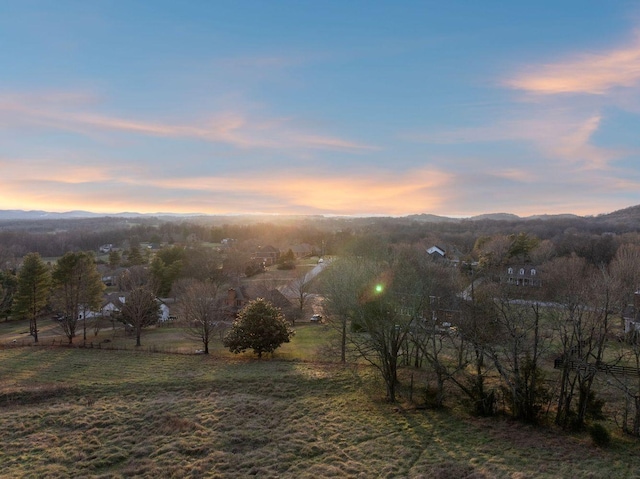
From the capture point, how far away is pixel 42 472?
12.1 m

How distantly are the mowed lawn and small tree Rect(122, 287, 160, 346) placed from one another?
928 centimetres

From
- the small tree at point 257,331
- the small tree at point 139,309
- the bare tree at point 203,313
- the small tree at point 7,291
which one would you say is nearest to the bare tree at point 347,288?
the small tree at point 257,331

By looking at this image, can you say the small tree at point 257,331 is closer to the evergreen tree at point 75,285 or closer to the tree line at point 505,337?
the tree line at point 505,337

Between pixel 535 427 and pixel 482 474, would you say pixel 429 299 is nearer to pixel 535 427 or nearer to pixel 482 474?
pixel 535 427

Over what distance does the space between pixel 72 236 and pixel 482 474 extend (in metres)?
125

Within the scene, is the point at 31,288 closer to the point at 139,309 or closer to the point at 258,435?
the point at 139,309

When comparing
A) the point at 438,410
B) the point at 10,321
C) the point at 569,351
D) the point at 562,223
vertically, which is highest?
the point at 562,223

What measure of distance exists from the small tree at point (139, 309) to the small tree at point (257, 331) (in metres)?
8.61

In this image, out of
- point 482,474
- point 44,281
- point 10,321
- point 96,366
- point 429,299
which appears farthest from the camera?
point 10,321

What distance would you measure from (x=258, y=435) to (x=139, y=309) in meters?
19.4

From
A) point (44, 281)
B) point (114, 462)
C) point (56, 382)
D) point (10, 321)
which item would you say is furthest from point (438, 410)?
point (10, 321)

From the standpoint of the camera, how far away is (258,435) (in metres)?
14.5

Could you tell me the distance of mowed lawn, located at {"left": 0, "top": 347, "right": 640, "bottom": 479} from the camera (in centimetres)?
1232

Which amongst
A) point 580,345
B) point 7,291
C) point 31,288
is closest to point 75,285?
point 31,288
